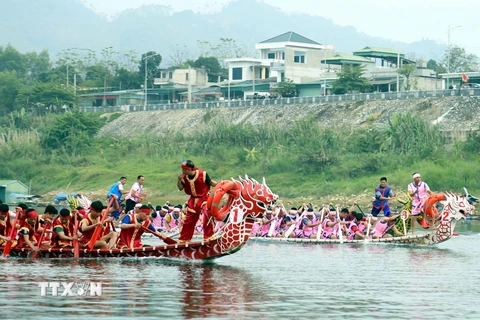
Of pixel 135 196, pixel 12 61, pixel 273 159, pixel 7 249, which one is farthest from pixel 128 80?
pixel 7 249

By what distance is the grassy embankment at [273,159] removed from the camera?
57.0 m

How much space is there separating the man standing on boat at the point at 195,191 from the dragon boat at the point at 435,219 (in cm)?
823

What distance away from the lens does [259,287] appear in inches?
712

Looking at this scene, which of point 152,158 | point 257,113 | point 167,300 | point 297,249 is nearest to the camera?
point 167,300

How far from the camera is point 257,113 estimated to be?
7931 cm

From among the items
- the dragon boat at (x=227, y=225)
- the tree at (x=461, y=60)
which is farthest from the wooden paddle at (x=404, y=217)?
the tree at (x=461, y=60)

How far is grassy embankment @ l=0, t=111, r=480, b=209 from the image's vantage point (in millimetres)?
57000

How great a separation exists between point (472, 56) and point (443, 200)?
95.3 m

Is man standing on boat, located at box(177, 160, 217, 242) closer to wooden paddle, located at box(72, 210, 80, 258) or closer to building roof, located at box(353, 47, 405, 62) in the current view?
wooden paddle, located at box(72, 210, 80, 258)

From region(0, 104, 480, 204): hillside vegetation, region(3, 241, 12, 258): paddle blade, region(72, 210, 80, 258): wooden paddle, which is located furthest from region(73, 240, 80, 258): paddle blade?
region(0, 104, 480, 204): hillside vegetation

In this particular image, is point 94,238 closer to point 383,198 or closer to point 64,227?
point 64,227

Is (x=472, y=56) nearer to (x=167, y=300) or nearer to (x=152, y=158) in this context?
(x=152, y=158)

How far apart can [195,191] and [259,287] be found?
354 centimetres

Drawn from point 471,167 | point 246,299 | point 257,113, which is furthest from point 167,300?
point 257,113
